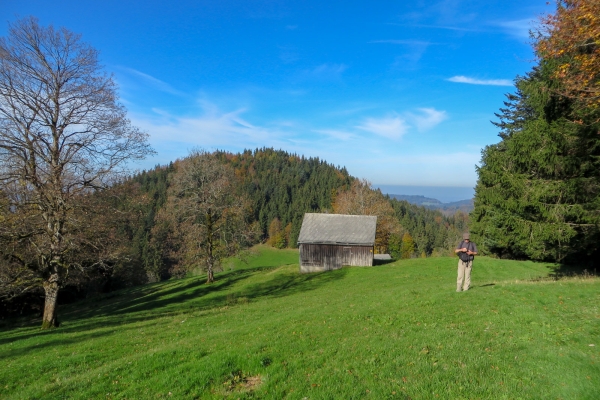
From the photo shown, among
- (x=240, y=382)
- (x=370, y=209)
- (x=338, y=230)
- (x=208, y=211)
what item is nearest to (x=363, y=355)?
(x=240, y=382)

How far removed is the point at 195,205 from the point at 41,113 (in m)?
15.7

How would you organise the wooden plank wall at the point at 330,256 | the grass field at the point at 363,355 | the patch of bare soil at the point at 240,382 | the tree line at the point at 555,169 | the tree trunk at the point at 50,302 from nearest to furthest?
the grass field at the point at 363,355 < the patch of bare soil at the point at 240,382 < the tree line at the point at 555,169 < the tree trunk at the point at 50,302 < the wooden plank wall at the point at 330,256

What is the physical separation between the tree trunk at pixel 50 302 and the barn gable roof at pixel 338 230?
2394 cm

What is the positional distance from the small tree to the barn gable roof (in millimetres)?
7943

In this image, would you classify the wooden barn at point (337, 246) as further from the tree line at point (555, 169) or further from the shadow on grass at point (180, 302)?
the tree line at point (555, 169)

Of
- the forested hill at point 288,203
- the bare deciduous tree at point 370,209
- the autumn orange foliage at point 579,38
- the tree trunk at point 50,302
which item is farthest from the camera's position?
the forested hill at point 288,203

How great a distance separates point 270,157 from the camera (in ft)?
628

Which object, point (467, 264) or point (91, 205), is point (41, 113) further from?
point (467, 264)

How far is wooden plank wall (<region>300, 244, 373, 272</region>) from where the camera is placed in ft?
123

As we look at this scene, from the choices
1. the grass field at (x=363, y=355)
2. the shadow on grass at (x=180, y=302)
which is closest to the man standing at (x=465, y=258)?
the grass field at (x=363, y=355)

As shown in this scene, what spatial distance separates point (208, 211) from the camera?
104 feet

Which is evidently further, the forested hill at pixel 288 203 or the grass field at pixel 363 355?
the forested hill at pixel 288 203

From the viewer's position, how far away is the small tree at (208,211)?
31.3 meters

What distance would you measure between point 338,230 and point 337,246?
2.11 meters
